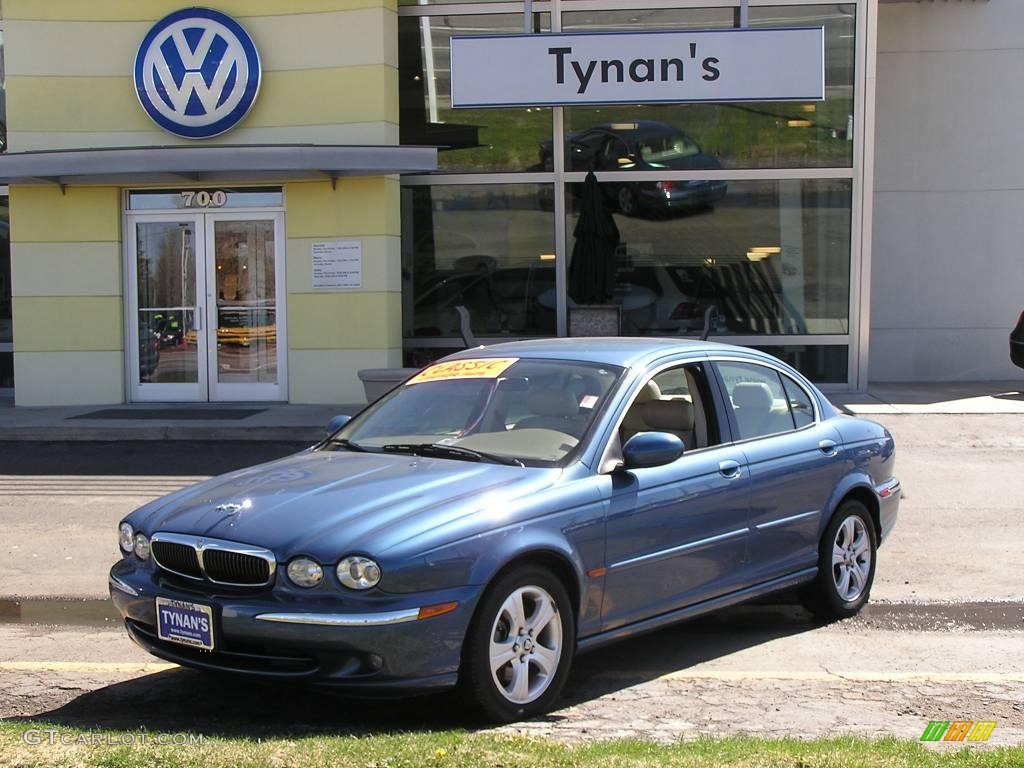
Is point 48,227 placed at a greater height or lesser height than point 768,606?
greater

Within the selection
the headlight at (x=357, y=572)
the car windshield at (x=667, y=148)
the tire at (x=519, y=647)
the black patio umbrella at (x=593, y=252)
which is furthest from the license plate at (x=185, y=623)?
the car windshield at (x=667, y=148)

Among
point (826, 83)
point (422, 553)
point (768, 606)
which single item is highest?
point (826, 83)

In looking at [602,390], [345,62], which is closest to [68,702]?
[602,390]

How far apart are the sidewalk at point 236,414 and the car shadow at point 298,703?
7544mm

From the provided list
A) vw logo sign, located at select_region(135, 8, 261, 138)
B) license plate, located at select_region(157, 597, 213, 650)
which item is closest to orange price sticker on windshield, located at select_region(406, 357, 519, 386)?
license plate, located at select_region(157, 597, 213, 650)

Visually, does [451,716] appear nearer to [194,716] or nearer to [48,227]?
[194,716]

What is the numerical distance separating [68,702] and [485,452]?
2.12 meters

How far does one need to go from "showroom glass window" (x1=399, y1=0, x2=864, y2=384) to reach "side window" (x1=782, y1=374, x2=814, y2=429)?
948 centimetres

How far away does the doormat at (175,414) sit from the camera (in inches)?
565

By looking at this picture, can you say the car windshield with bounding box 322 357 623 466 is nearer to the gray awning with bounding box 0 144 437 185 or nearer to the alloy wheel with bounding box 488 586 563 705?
the alloy wheel with bounding box 488 586 563 705

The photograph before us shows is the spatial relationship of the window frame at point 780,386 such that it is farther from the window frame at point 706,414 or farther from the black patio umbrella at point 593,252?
the black patio umbrella at point 593,252

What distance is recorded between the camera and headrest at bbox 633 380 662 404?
5977 mm

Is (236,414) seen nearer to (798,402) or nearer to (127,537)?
(798,402)

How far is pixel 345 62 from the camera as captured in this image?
15.4 meters
